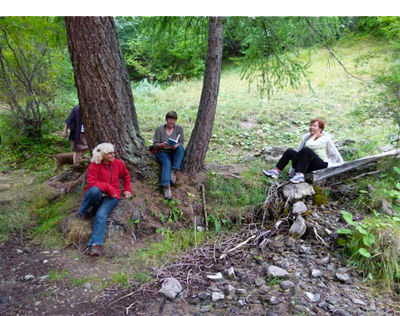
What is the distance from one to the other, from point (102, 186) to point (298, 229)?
2736 mm

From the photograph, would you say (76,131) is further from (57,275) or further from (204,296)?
(204,296)

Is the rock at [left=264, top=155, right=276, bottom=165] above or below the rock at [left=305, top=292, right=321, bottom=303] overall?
above

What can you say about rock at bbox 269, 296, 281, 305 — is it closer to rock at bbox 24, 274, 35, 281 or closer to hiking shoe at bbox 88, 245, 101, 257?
hiking shoe at bbox 88, 245, 101, 257

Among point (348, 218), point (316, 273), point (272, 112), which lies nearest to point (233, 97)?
point (272, 112)

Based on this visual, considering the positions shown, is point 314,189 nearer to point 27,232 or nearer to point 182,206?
point 182,206

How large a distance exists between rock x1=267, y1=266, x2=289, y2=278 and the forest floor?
6 cm

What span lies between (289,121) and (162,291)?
22.8ft

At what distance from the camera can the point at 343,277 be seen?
3.38 m

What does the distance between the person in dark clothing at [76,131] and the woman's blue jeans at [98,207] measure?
1896 mm

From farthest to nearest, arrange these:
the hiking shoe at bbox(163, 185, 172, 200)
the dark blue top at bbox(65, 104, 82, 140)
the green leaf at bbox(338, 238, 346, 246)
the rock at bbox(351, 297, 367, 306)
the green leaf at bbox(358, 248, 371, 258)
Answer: the dark blue top at bbox(65, 104, 82, 140) → the hiking shoe at bbox(163, 185, 172, 200) → the green leaf at bbox(338, 238, 346, 246) → the green leaf at bbox(358, 248, 371, 258) → the rock at bbox(351, 297, 367, 306)

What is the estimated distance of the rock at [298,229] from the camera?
159 inches

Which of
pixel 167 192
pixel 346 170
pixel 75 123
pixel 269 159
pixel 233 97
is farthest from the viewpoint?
pixel 233 97

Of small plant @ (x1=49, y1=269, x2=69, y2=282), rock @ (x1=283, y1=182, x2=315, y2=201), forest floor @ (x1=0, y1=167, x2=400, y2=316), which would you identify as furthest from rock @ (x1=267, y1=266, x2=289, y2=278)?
small plant @ (x1=49, y1=269, x2=69, y2=282)

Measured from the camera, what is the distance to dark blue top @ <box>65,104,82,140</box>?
5.30m
